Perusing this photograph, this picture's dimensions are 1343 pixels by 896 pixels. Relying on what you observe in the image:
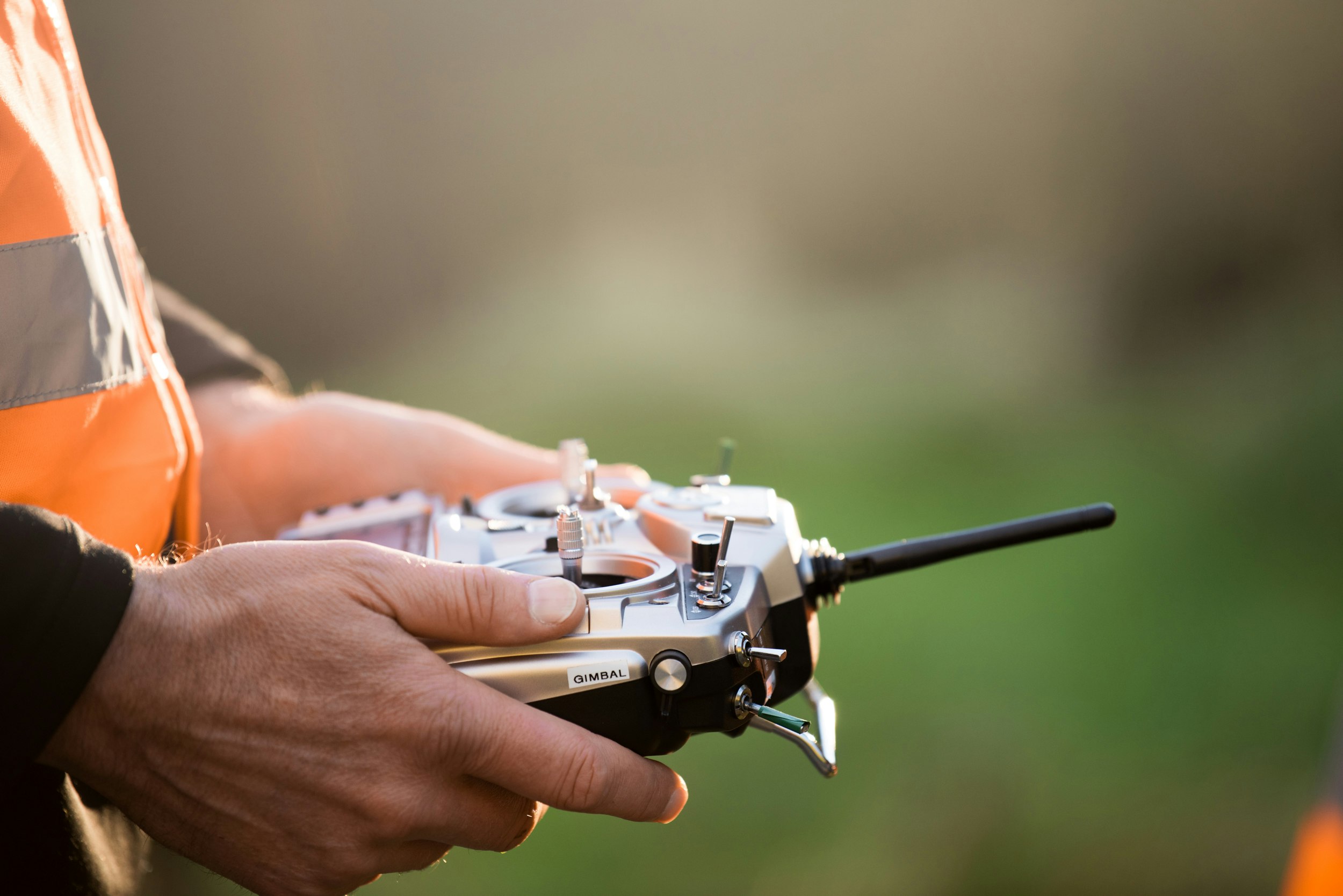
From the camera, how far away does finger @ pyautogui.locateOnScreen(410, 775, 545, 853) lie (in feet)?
2.34

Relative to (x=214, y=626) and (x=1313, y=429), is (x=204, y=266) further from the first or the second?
(x=1313, y=429)

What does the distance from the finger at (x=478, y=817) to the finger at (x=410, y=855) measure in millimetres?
20

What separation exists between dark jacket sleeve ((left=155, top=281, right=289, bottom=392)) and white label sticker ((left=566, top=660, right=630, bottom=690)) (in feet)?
3.34

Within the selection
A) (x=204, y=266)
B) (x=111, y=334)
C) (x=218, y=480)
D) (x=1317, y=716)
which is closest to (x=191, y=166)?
(x=204, y=266)

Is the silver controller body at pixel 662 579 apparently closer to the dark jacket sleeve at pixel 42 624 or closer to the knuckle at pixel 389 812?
the knuckle at pixel 389 812

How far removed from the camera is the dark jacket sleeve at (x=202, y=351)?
4.56 feet

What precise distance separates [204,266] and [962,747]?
4.50 metres

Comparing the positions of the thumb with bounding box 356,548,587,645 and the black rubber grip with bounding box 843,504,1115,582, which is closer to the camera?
the thumb with bounding box 356,548,587,645

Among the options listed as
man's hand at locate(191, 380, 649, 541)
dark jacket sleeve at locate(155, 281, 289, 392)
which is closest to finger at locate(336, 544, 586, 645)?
man's hand at locate(191, 380, 649, 541)

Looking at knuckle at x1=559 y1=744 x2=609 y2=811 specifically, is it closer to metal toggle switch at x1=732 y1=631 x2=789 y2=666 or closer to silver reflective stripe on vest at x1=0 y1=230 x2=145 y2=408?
metal toggle switch at x1=732 y1=631 x2=789 y2=666

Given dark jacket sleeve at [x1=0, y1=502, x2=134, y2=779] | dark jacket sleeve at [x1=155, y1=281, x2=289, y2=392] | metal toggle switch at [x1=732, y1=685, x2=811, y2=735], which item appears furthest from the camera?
dark jacket sleeve at [x1=155, y1=281, x2=289, y2=392]

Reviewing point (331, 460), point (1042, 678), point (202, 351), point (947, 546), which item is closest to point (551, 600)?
point (947, 546)

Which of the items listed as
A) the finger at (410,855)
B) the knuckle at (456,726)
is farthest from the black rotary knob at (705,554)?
the finger at (410,855)

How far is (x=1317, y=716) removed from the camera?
2.64 m
